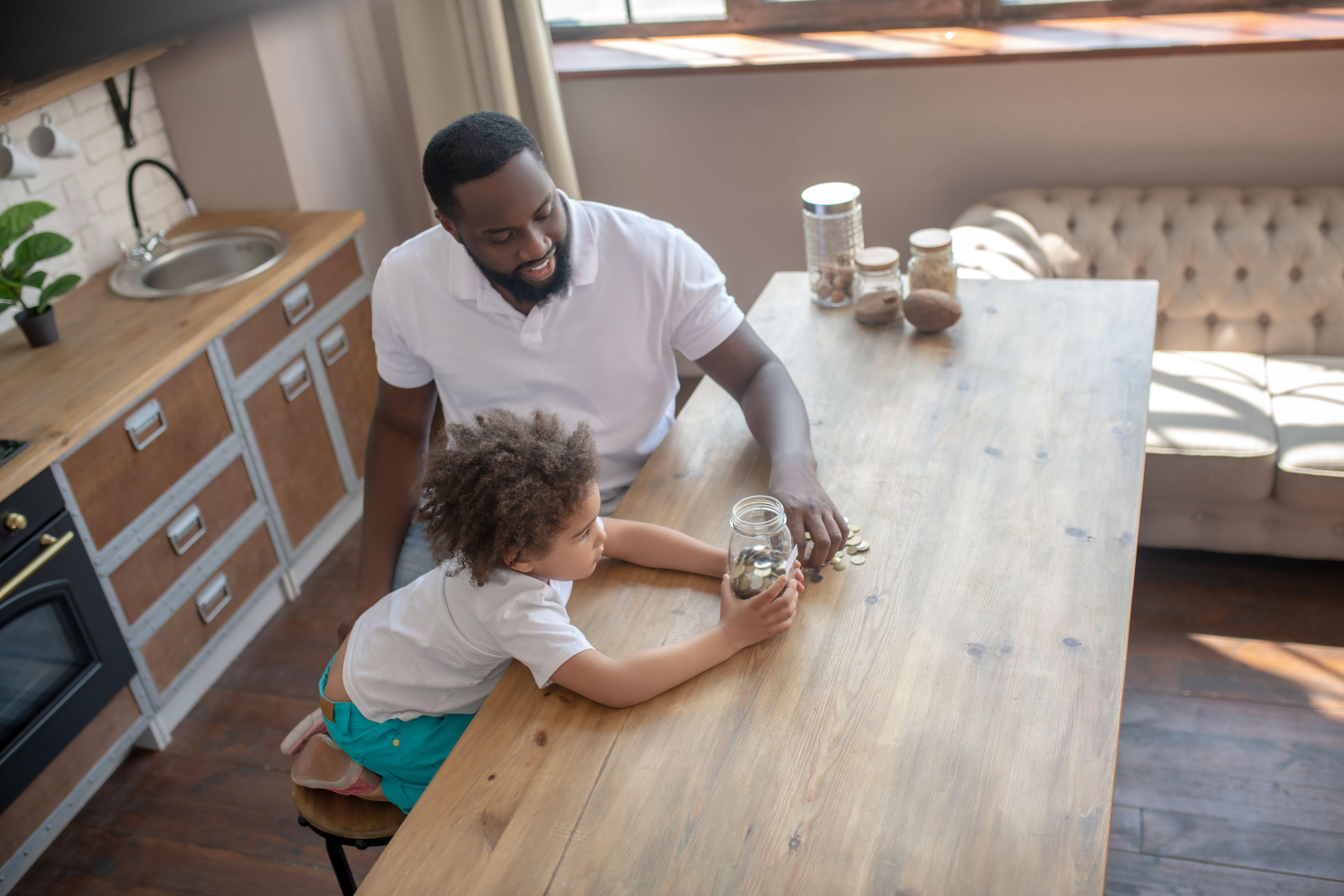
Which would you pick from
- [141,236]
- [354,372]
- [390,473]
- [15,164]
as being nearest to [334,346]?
[354,372]

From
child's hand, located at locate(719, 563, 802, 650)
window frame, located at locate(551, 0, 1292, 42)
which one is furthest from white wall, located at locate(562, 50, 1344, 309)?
child's hand, located at locate(719, 563, 802, 650)

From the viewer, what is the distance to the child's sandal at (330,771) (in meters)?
1.44

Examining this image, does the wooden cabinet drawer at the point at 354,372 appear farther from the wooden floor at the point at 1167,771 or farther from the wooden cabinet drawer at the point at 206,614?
the wooden floor at the point at 1167,771

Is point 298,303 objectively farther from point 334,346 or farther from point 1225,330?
point 1225,330

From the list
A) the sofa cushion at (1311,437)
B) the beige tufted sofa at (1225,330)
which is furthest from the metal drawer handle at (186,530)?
the sofa cushion at (1311,437)

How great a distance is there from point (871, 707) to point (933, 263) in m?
1.06

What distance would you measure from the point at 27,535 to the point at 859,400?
1.61m

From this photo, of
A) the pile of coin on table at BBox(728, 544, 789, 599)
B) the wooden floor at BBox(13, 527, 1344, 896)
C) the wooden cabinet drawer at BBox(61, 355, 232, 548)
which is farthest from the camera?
the wooden cabinet drawer at BBox(61, 355, 232, 548)

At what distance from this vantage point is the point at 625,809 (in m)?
1.09

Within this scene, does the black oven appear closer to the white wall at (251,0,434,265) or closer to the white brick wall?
the white brick wall

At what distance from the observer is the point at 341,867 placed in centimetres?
162

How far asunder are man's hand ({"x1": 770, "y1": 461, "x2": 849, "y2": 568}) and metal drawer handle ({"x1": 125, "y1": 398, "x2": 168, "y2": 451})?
5.02 ft

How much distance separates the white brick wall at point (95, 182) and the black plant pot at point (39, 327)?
6.1 inches

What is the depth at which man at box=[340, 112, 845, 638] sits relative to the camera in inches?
63.3
